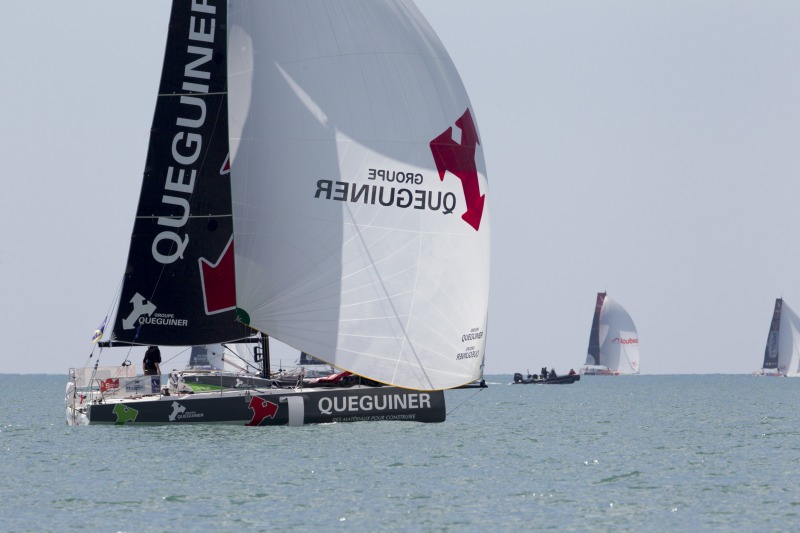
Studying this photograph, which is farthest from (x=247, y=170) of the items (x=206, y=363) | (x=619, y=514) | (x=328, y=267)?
(x=206, y=363)

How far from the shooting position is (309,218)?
33.5 meters

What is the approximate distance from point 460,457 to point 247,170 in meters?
9.69

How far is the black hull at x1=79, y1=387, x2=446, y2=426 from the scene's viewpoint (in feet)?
105

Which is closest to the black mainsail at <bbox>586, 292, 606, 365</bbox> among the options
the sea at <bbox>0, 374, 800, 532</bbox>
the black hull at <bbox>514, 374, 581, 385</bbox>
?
the black hull at <bbox>514, 374, 581, 385</bbox>

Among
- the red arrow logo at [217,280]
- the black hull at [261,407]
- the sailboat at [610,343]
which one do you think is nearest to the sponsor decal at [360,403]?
the black hull at [261,407]

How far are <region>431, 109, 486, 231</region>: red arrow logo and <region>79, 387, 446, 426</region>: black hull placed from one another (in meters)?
5.14

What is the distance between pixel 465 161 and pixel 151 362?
31.8ft

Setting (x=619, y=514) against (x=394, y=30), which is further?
(x=394, y=30)

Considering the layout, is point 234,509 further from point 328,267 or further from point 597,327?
point 597,327

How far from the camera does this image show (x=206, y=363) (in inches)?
4476

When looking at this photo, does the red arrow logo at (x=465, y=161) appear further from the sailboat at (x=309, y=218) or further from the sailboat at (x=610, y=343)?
the sailboat at (x=610, y=343)

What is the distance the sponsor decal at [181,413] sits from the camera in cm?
3197

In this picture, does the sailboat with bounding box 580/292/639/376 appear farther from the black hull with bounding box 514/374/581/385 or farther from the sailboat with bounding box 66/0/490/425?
the sailboat with bounding box 66/0/490/425

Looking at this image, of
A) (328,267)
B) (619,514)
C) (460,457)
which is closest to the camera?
(619,514)
